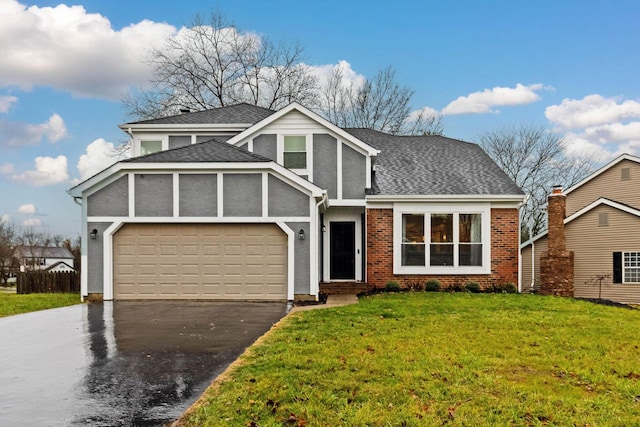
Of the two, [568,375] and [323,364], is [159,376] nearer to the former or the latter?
[323,364]

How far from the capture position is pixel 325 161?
16.9 metres

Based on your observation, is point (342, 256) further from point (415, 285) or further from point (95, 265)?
point (95, 265)

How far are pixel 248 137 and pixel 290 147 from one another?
1458 millimetres

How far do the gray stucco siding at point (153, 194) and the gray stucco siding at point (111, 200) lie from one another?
32 cm

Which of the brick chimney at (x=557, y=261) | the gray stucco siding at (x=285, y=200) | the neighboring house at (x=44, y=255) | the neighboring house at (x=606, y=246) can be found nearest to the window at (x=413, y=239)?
the gray stucco siding at (x=285, y=200)

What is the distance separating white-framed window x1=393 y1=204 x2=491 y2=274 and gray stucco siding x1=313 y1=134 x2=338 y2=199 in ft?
7.87

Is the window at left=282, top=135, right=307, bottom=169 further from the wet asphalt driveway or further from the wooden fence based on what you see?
the wooden fence

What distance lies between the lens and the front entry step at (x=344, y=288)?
53.6ft

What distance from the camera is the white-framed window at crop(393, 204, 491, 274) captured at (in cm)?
1680

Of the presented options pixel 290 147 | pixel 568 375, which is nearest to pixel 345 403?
pixel 568 375

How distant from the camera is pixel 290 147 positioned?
55.7ft

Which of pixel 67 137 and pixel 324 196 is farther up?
pixel 67 137

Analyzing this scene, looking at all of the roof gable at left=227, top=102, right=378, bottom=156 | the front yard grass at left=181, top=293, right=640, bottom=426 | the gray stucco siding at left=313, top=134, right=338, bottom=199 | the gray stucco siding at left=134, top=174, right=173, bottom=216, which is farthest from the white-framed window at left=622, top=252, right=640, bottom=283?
the gray stucco siding at left=134, top=174, right=173, bottom=216

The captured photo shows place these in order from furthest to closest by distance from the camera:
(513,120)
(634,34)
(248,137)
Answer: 1. (513,120)
2. (634,34)
3. (248,137)
